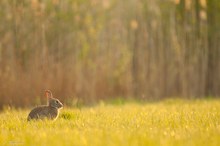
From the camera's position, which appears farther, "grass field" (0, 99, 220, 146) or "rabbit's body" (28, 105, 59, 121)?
"rabbit's body" (28, 105, 59, 121)

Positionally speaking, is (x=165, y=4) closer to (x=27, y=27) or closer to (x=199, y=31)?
(x=199, y=31)

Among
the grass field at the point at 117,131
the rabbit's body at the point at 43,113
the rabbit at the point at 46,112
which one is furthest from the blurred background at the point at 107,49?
the grass field at the point at 117,131

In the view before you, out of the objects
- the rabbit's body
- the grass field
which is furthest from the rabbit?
the grass field

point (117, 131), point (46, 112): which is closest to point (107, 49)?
point (46, 112)

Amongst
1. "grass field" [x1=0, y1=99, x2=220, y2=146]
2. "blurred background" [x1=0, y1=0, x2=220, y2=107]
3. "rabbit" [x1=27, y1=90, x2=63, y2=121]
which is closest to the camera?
"grass field" [x1=0, y1=99, x2=220, y2=146]

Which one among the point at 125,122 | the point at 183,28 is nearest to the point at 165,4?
the point at 183,28

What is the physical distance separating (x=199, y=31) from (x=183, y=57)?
1.36 m

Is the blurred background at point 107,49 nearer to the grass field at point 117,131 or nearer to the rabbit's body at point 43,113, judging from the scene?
the rabbit's body at point 43,113

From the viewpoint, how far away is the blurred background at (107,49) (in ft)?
38.6

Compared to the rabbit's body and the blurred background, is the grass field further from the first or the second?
the blurred background

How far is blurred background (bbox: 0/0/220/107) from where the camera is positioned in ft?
38.6

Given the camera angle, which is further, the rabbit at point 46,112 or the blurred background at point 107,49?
the blurred background at point 107,49

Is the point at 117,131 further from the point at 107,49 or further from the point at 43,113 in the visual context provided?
the point at 107,49

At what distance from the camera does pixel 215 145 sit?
5.05 metres
